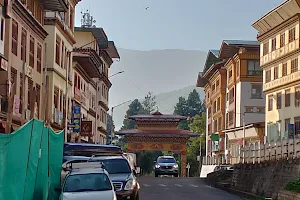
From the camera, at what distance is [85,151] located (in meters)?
34.7

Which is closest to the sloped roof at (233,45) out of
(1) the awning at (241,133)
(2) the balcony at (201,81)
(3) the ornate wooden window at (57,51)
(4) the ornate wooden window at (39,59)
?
(1) the awning at (241,133)

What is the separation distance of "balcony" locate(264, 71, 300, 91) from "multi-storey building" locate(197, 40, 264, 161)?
1257cm

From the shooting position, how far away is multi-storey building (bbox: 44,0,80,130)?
4781cm

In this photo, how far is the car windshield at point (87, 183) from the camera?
20.3 meters

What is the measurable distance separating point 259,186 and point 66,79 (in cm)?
2155

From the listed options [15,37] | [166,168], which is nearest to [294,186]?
[15,37]

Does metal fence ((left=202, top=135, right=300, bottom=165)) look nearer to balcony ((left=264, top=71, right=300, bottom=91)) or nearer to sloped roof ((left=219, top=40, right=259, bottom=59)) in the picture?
balcony ((left=264, top=71, right=300, bottom=91))

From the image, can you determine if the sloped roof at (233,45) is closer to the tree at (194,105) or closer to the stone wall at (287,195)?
the stone wall at (287,195)

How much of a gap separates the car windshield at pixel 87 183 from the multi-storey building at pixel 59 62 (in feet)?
82.2

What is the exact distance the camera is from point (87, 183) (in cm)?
2058

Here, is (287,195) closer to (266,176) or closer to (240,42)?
(266,176)

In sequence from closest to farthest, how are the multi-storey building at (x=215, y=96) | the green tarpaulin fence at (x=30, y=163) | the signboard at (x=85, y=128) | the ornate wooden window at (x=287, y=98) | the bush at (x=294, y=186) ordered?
the green tarpaulin fence at (x=30, y=163) → the bush at (x=294, y=186) → the signboard at (x=85, y=128) → the ornate wooden window at (x=287, y=98) → the multi-storey building at (x=215, y=96)

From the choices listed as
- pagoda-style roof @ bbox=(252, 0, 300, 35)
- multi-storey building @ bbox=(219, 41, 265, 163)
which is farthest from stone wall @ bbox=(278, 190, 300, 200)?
multi-storey building @ bbox=(219, 41, 265, 163)

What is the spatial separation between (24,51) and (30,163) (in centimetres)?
1985
